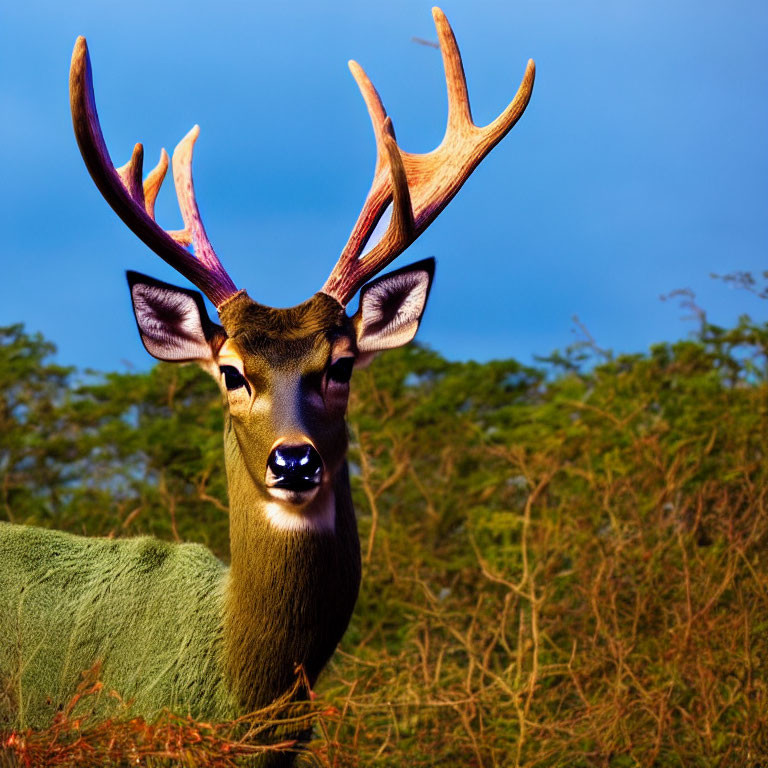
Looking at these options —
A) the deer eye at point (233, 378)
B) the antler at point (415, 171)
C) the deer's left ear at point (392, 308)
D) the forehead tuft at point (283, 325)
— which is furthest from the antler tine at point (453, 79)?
the deer eye at point (233, 378)

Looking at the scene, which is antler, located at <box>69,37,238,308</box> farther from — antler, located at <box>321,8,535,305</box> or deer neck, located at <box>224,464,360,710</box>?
deer neck, located at <box>224,464,360,710</box>

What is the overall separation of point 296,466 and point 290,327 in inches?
29.9

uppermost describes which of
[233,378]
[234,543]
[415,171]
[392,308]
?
[415,171]

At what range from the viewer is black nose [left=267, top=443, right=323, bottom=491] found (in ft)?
13.4

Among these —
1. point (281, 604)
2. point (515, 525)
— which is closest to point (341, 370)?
point (281, 604)

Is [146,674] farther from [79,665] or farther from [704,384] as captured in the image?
[704,384]

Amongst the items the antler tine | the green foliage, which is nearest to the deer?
the green foliage

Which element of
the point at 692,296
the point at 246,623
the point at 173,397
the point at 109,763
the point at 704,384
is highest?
the point at 692,296

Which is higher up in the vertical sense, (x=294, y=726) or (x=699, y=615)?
(x=699, y=615)

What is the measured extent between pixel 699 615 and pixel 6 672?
459cm

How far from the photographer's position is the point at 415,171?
6426mm

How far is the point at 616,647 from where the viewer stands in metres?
7.47

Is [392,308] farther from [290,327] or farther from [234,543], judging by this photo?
[234,543]

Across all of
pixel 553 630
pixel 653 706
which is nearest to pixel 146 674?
pixel 653 706
